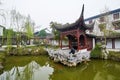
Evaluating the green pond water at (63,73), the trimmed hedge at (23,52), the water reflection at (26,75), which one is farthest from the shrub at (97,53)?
the trimmed hedge at (23,52)

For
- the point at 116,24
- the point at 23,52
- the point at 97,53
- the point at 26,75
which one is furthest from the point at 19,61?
the point at 116,24

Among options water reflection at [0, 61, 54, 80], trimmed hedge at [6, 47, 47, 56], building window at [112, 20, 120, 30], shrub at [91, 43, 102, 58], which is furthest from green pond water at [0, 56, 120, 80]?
building window at [112, 20, 120, 30]

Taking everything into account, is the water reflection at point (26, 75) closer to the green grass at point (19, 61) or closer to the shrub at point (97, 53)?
the green grass at point (19, 61)

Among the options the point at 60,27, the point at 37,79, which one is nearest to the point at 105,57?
the point at 60,27

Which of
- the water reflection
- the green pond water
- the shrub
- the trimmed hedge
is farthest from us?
the trimmed hedge

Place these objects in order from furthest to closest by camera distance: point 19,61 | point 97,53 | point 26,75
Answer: point 97,53 < point 19,61 < point 26,75

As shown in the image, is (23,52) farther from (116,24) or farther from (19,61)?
(116,24)

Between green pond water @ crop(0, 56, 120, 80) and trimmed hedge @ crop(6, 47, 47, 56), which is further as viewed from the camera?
trimmed hedge @ crop(6, 47, 47, 56)

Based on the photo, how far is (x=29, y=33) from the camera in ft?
78.8

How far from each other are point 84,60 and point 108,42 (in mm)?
7007

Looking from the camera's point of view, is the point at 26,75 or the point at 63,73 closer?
the point at 26,75

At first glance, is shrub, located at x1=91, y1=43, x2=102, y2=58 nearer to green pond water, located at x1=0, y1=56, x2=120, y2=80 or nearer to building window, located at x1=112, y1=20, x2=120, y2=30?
green pond water, located at x1=0, y1=56, x2=120, y2=80

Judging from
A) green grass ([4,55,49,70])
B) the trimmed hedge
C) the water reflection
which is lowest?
the water reflection

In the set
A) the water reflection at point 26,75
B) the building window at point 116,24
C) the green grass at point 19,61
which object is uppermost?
the building window at point 116,24
